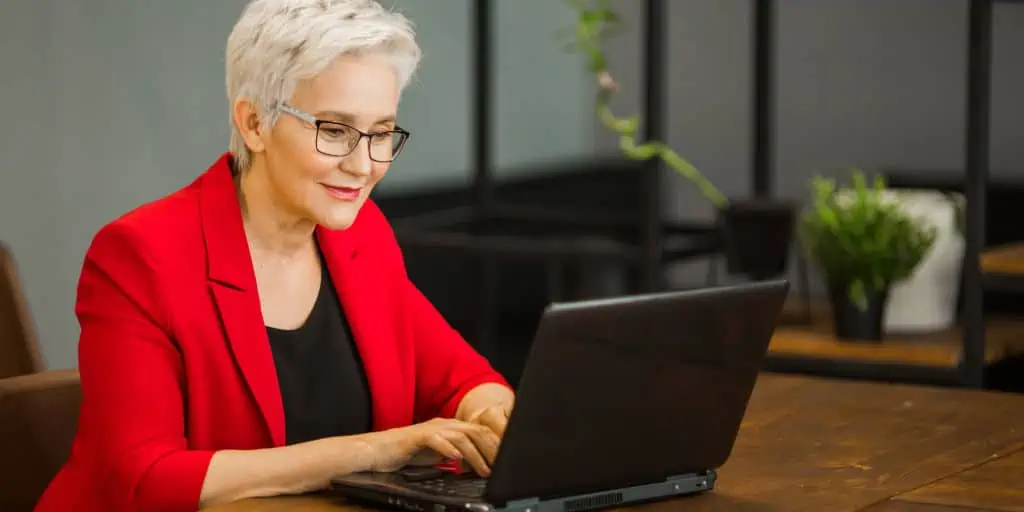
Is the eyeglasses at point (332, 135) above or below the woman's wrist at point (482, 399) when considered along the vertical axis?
above

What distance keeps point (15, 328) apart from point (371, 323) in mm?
640

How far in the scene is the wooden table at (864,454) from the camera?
1950mm

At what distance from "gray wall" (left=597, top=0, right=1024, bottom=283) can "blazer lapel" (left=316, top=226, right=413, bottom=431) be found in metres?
3.52

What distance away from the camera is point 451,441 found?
79.0 inches

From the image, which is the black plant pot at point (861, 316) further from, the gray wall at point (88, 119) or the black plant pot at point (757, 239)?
the gray wall at point (88, 119)

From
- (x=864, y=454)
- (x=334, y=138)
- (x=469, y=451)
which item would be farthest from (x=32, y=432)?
(x=864, y=454)

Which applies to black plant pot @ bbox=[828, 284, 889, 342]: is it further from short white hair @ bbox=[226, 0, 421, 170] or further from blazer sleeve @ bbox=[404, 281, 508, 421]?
short white hair @ bbox=[226, 0, 421, 170]

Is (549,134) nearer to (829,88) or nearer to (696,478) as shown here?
(829,88)

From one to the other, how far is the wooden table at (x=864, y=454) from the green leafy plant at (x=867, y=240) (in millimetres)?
1218

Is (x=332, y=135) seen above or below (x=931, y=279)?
above

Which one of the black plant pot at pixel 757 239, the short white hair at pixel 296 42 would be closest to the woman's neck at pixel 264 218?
the short white hair at pixel 296 42

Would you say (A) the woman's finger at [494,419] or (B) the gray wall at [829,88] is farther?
(B) the gray wall at [829,88]

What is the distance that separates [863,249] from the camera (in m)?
3.93

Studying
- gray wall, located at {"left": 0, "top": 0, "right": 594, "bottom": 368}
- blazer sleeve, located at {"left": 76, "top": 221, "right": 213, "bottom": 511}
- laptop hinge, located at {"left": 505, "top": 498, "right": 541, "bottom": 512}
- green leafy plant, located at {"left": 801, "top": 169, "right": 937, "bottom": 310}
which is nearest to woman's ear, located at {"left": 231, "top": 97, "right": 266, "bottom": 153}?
blazer sleeve, located at {"left": 76, "top": 221, "right": 213, "bottom": 511}
